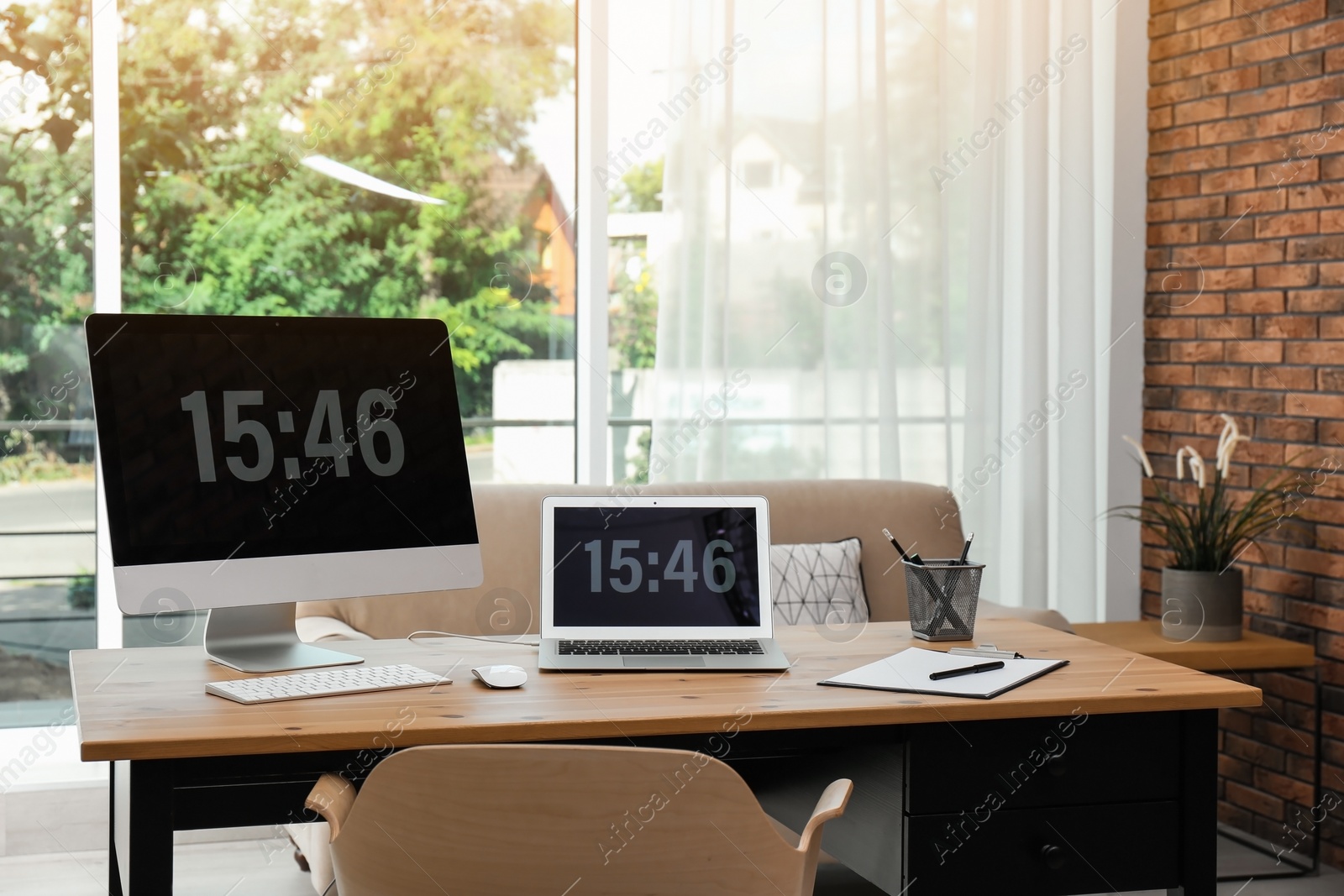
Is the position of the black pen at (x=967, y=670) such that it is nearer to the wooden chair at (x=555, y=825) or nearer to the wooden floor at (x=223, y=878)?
the wooden chair at (x=555, y=825)

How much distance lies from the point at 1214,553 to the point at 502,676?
2.05 metres

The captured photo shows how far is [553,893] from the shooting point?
1168 mm

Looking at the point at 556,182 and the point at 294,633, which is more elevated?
the point at 556,182

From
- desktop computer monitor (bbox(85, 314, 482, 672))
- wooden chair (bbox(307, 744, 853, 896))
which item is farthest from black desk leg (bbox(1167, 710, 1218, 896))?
desktop computer monitor (bbox(85, 314, 482, 672))

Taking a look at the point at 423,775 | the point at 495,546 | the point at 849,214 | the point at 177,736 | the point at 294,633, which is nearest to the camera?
the point at 423,775

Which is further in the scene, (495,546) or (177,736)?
(495,546)

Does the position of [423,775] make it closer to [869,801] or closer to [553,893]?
[553,893]

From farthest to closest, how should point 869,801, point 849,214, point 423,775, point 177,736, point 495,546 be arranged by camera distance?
1. point 849,214
2. point 495,546
3. point 869,801
4. point 177,736
5. point 423,775

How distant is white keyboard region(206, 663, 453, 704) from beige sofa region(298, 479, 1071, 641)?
81 cm

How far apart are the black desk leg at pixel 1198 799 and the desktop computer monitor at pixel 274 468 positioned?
3.42 feet

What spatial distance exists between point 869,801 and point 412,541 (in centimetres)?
75

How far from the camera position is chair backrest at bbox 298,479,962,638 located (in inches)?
112

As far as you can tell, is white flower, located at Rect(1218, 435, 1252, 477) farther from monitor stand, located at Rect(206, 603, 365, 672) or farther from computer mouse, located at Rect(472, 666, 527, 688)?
monitor stand, located at Rect(206, 603, 365, 672)

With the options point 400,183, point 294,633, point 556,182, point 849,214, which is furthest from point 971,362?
point 294,633
